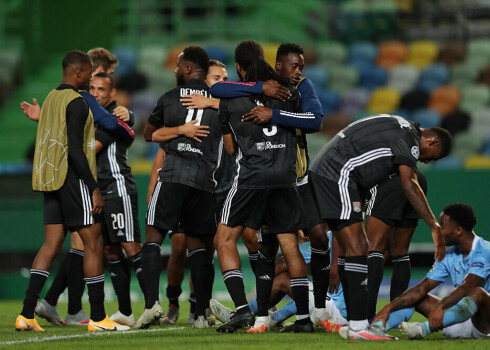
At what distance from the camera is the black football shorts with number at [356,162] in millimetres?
6152

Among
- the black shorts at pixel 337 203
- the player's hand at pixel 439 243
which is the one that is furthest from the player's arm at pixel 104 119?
the player's hand at pixel 439 243

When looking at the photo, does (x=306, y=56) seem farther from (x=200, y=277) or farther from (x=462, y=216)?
(x=462, y=216)

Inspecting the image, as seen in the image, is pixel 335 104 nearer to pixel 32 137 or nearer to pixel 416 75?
pixel 416 75

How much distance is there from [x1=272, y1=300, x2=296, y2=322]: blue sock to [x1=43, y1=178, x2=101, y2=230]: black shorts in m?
1.73

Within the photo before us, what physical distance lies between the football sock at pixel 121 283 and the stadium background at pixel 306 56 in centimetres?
418

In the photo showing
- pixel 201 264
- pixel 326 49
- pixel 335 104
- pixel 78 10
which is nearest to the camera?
pixel 201 264

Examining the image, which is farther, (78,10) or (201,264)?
(78,10)

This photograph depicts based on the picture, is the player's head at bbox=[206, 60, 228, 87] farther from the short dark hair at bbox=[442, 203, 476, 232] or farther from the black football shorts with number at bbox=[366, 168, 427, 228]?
the short dark hair at bbox=[442, 203, 476, 232]

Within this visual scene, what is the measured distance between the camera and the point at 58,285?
27.1 ft

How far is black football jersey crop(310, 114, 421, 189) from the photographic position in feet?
20.4

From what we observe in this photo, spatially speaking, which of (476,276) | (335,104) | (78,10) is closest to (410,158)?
(476,276)

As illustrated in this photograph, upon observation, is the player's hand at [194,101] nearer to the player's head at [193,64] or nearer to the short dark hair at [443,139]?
the player's head at [193,64]

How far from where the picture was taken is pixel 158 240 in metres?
7.02

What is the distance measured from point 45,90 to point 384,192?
12.0 meters
